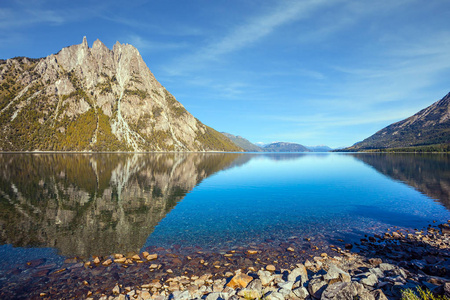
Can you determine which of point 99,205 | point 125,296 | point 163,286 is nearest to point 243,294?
point 163,286

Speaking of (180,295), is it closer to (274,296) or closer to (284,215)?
(274,296)

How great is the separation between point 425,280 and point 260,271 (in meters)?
11.4

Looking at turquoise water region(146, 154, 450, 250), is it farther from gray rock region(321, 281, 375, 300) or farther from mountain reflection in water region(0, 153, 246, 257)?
gray rock region(321, 281, 375, 300)

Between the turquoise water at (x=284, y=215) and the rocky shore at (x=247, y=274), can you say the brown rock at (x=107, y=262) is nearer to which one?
the rocky shore at (x=247, y=274)

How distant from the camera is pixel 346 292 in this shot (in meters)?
13.8

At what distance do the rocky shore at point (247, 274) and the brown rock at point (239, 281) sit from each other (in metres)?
0.06

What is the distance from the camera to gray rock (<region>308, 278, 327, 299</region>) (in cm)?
1462

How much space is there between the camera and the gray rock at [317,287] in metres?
14.6

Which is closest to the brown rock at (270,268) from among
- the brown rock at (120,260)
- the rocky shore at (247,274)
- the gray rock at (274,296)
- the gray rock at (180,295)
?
the rocky shore at (247,274)

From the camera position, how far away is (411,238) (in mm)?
26438

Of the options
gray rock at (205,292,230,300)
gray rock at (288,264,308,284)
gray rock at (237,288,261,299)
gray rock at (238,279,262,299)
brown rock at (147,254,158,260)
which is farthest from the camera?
brown rock at (147,254,158,260)

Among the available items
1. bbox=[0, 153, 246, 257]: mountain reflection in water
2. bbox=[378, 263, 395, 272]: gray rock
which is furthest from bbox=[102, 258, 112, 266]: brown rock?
bbox=[378, 263, 395, 272]: gray rock

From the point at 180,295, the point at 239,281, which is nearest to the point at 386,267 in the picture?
the point at 239,281

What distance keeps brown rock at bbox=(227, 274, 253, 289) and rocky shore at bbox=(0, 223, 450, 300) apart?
0.20 ft
